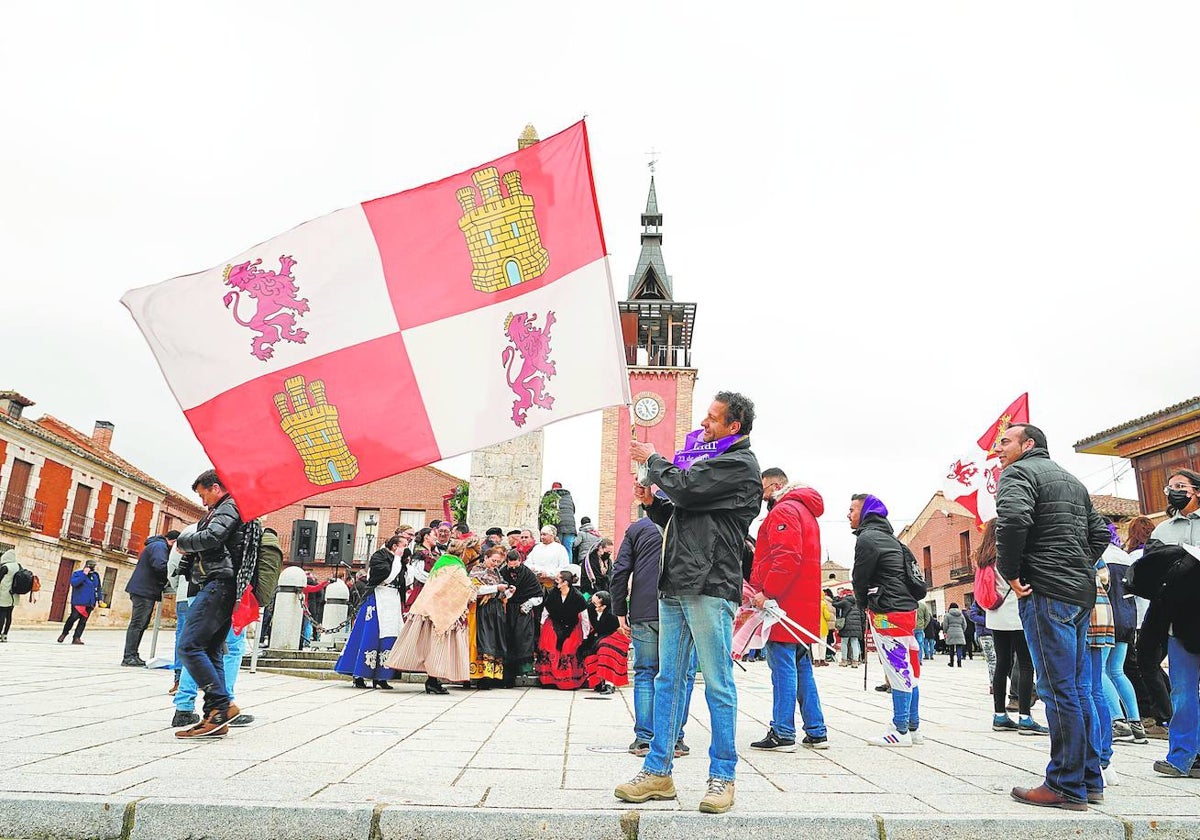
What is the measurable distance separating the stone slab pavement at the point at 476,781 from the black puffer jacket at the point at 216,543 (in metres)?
1.07

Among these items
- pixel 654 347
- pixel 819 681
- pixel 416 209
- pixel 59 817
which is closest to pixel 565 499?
pixel 819 681

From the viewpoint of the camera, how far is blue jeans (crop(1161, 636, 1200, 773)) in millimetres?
4645

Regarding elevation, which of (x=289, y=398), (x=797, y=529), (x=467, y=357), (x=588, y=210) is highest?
(x=588, y=210)

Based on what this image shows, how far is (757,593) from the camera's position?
5.63 metres

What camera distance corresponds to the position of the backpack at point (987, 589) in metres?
6.25

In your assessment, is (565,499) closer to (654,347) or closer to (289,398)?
(289,398)

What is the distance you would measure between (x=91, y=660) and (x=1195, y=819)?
13.6 metres

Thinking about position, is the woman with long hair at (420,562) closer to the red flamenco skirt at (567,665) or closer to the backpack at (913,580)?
the red flamenco skirt at (567,665)

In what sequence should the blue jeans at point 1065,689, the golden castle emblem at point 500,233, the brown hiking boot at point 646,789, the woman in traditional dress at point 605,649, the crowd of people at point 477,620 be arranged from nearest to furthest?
the brown hiking boot at point 646,789 → the blue jeans at point 1065,689 → the golden castle emblem at point 500,233 → the crowd of people at point 477,620 → the woman in traditional dress at point 605,649

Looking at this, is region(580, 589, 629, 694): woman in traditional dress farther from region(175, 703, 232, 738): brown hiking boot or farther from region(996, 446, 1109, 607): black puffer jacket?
region(996, 446, 1109, 607): black puffer jacket

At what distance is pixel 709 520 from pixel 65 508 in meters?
38.8

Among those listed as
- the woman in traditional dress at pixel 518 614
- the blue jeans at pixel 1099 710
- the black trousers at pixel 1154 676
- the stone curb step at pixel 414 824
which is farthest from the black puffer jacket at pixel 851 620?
the stone curb step at pixel 414 824

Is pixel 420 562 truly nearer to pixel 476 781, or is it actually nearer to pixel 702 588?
pixel 476 781

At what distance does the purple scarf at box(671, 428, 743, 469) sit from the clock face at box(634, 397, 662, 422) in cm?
3708
